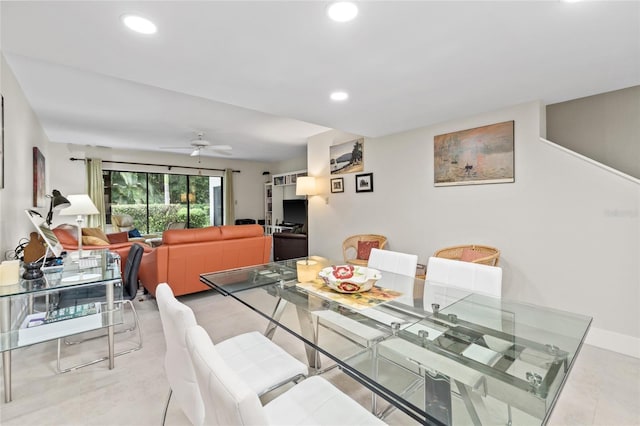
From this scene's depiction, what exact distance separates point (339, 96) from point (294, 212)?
4585 millimetres

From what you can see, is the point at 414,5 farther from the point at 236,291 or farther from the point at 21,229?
the point at 21,229

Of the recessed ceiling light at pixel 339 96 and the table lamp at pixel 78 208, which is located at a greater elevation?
the recessed ceiling light at pixel 339 96

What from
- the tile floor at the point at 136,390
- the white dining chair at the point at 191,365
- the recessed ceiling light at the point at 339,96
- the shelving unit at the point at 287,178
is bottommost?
the tile floor at the point at 136,390

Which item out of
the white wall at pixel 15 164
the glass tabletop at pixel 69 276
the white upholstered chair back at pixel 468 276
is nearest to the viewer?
the glass tabletop at pixel 69 276

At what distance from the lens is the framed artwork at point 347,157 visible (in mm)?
4520

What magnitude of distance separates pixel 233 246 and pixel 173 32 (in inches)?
102

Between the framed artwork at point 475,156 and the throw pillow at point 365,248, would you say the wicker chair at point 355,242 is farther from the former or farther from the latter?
the framed artwork at point 475,156

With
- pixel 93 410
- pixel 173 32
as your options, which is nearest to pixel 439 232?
pixel 173 32

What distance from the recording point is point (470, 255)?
3.15 meters

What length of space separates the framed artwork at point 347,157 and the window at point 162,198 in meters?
4.33

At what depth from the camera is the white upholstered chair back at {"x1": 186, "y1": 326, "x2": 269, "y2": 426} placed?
62 centimetres

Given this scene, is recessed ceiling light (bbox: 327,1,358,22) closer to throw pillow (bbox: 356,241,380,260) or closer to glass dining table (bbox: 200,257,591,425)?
glass dining table (bbox: 200,257,591,425)

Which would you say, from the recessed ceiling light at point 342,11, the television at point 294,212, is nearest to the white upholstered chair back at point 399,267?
the recessed ceiling light at point 342,11

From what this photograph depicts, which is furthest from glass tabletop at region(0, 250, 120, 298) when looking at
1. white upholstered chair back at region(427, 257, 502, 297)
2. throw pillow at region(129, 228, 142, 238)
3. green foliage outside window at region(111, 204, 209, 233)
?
green foliage outside window at region(111, 204, 209, 233)
